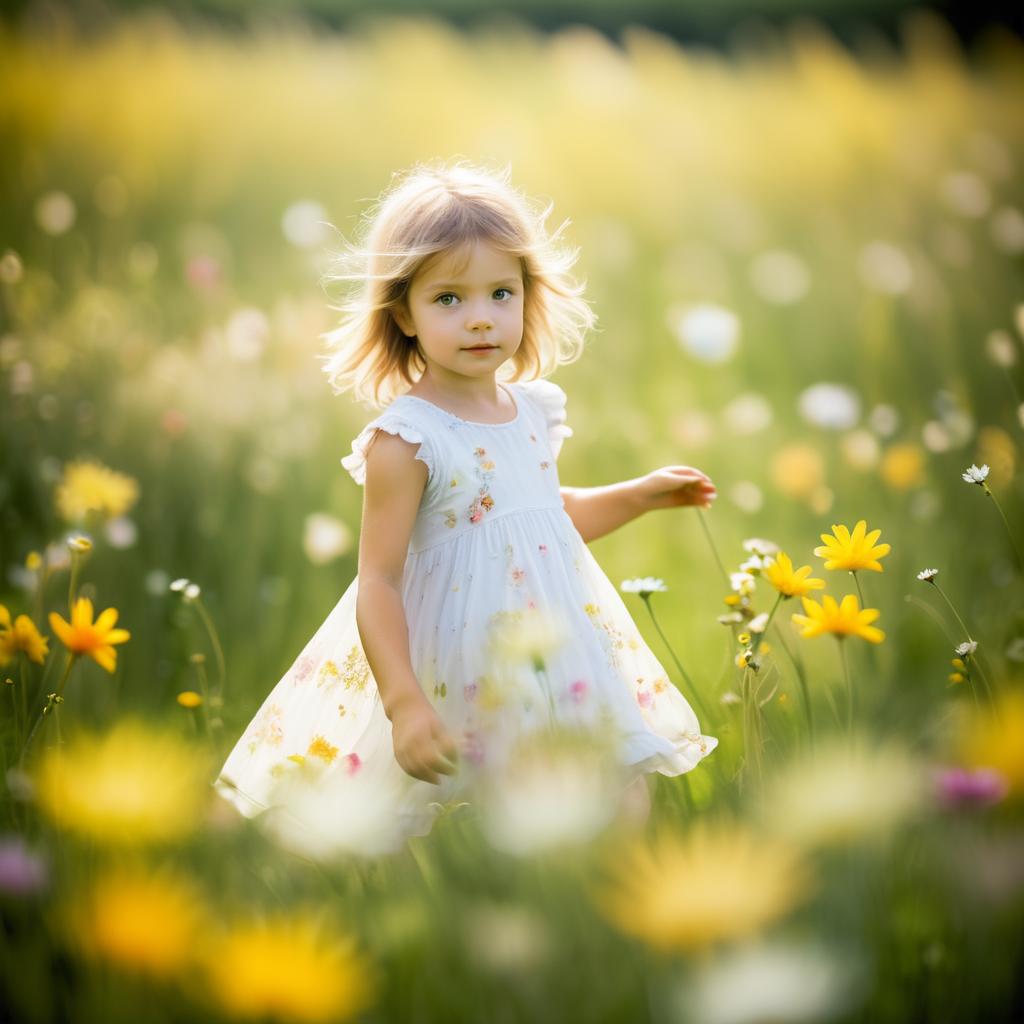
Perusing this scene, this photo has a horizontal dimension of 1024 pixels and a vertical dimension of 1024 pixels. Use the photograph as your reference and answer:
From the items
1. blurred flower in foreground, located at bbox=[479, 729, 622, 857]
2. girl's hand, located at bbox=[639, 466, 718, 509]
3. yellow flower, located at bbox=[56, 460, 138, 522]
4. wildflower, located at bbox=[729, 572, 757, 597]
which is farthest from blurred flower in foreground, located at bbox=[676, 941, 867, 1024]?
yellow flower, located at bbox=[56, 460, 138, 522]

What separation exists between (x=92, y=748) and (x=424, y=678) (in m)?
0.64

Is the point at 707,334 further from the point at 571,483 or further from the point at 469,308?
the point at 469,308

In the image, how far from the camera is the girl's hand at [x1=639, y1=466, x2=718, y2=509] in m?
1.94

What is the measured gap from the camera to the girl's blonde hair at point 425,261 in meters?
1.71

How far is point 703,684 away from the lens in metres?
2.15

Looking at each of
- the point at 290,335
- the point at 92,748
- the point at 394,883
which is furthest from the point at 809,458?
the point at 92,748

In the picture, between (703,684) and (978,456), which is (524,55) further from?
(703,684)

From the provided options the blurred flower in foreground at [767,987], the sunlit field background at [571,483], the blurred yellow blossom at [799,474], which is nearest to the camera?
the blurred flower in foreground at [767,987]

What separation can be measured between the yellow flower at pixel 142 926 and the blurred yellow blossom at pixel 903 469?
2069mm

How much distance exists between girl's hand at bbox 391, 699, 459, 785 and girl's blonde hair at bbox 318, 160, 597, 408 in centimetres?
54

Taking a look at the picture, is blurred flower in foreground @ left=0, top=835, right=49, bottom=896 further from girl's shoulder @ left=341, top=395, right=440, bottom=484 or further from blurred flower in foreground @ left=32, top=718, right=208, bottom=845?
girl's shoulder @ left=341, top=395, right=440, bottom=484

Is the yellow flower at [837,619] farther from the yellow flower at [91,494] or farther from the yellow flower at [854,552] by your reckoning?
the yellow flower at [91,494]

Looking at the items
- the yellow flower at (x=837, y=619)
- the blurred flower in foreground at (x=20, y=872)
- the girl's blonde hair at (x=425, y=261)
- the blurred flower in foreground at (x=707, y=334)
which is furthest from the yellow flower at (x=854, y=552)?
the blurred flower in foreground at (x=707, y=334)

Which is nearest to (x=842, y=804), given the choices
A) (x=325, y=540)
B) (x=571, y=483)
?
(x=325, y=540)
